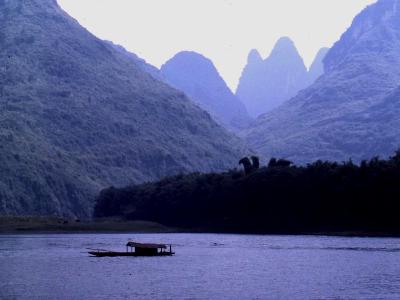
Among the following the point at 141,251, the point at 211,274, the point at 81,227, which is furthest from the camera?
the point at 81,227

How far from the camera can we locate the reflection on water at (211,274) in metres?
58.5

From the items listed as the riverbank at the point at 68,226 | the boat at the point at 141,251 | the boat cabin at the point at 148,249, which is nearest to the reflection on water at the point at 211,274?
the boat at the point at 141,251

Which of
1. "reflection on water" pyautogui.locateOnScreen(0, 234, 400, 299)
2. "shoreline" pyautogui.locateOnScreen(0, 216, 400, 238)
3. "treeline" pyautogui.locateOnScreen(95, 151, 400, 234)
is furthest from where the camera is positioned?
"shoreline" pyautogui.locateOnScreen(0, 216, 400, 238)

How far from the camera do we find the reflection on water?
5850 cm

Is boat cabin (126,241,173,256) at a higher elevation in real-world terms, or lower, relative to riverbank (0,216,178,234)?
lower

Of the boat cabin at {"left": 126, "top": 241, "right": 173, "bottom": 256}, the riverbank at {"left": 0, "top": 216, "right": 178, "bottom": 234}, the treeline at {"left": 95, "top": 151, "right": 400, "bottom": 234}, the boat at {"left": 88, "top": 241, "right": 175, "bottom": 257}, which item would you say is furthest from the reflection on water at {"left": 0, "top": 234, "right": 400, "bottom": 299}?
the riverbank at {"left": 0, "top": 216, "right": 178, "bottom": 234}

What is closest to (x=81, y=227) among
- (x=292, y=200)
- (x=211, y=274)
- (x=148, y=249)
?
(x=292, y=200)

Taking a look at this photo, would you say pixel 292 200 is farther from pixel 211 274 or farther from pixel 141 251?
pixel 211 274

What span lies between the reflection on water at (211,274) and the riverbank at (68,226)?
61.5 metres

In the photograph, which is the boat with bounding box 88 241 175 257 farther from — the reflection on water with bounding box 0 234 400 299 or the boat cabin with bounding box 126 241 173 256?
the reflection on water with bounding box 0 234 400 299

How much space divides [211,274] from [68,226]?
356 feet

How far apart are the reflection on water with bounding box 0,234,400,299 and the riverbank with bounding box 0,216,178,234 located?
6152 cm

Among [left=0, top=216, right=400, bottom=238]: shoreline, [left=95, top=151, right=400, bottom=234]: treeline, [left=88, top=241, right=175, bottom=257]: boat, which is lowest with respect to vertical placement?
[left=88, top=241, right=175, bottom=257]: boat

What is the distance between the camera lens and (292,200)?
162m
